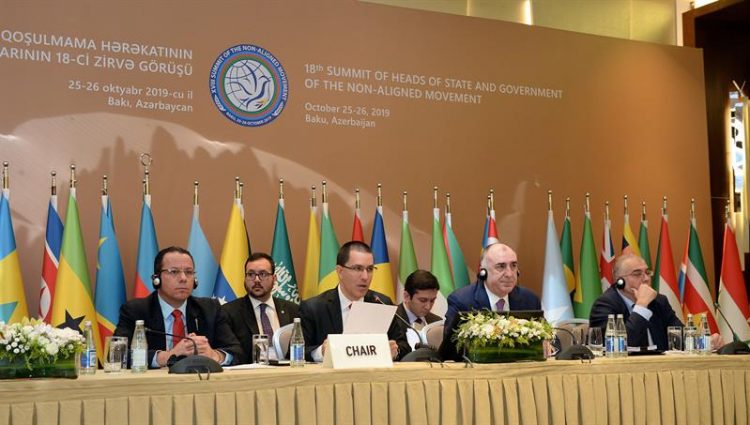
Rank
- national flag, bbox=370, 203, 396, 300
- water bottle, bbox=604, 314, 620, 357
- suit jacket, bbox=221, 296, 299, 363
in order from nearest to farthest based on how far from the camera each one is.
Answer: water bottle, bbox=604, 314, 620, 357, suit jacket, bbox=221, 296, 299, 363, national flag, bbox=370, 203, 396, 300

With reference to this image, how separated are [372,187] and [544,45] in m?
2.07

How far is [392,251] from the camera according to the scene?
757cm

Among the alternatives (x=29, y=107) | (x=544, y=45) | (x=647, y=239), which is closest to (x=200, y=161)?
(x=29, y=107)

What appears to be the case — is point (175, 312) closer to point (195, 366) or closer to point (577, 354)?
point (195, 366)

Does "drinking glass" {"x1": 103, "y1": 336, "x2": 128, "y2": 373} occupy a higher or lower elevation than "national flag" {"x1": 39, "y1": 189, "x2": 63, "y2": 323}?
lower

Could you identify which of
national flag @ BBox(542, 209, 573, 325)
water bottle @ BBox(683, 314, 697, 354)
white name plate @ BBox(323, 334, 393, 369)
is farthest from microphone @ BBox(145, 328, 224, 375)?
national flag @ BBox(542, 209, 573, 325)

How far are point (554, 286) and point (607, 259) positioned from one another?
0.67 meters

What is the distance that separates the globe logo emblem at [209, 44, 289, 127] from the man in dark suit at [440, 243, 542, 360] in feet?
7.31

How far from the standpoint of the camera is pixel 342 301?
5.49 meters

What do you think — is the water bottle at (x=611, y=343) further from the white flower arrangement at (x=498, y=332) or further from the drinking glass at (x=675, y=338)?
the drinking glass at (x=675, y=338)

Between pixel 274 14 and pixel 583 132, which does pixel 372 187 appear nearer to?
pixel 274 14

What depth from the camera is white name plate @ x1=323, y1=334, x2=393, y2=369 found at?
4.08 meters

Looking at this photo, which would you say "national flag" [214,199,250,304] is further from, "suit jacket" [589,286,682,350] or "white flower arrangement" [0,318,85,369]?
"white flower arrangement" [0,318,85,369]

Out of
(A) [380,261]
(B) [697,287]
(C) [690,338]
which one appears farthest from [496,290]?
(B) [697,287]
